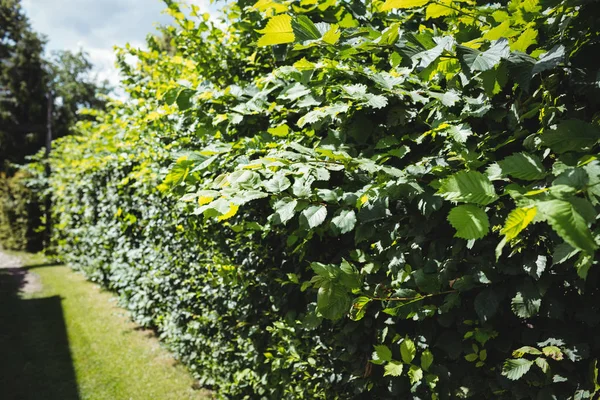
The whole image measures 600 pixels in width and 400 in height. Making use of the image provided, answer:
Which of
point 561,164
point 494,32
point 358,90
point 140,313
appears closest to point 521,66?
point 494,32

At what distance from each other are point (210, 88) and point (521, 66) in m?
1.82

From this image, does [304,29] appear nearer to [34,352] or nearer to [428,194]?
[428,194]

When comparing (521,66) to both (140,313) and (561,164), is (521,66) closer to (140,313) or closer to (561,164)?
(561,164)

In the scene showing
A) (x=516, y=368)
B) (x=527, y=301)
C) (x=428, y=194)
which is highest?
(x=428, y=194)

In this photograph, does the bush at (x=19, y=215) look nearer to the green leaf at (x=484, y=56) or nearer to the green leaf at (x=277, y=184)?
the green leaf at (x=277, y=184)

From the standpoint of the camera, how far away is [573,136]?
124 centimetres

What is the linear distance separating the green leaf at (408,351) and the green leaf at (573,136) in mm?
1036

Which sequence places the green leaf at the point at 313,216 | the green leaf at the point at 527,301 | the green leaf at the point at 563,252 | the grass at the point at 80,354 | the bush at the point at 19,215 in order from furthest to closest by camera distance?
1. the bush at the point at 19,215
2. the grass at the point at 80,354
3. the green leaf at the point at 313,216
4. the green leaf at the point at 527,301
5. the green leaf at the point at 563,252

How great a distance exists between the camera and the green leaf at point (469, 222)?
1.12m

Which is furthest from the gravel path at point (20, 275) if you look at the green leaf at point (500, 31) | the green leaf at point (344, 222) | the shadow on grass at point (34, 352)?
the green leaf at point (500, 31)

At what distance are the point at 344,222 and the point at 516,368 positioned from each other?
86 cm

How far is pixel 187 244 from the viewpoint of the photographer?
4555 mm

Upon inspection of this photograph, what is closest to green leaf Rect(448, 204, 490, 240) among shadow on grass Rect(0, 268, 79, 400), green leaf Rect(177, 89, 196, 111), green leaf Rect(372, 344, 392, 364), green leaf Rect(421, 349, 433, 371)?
green leaf Rect(421, 349, 433, 371)

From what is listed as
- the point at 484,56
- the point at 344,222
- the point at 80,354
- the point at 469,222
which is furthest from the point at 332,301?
the point at 80,354
